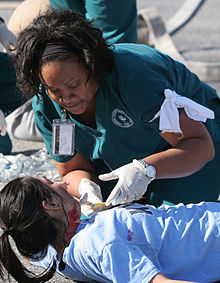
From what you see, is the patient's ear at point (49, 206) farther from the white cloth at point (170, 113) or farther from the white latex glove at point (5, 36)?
the white latex glove at point (5, 36)

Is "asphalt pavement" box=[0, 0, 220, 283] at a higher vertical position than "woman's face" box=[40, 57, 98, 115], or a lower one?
lower

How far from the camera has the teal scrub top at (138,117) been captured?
2238 mm

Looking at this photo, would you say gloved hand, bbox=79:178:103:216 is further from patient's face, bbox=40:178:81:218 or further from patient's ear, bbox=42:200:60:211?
patient's ear, bbox=42:200:60:211

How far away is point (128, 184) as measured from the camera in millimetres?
2104

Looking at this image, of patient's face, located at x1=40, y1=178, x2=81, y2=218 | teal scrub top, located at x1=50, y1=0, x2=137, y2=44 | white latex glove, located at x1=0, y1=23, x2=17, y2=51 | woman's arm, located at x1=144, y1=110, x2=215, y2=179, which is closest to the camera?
patient's face, located at x1=40, y1=178, x2=81, y2=218

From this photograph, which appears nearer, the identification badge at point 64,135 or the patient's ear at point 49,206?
the patient's ear at point 49,206

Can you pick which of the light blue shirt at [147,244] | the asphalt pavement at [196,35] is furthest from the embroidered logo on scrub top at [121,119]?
the asphalt pavement at [196,35]

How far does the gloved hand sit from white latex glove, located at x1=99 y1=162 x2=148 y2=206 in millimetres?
82

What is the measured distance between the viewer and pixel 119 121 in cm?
238

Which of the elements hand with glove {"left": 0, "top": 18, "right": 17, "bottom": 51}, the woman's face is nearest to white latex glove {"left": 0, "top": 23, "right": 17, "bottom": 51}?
hand with glove {"left": 0, "top": 18, "right": 17, "bottom": 51}

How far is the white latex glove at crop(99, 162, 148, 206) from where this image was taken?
2105mm

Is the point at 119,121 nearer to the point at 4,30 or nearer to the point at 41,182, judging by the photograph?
the point at 41,182

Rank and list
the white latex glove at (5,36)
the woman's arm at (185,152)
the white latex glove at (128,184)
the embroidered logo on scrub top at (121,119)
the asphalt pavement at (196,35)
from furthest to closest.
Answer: the asphalt pavement at (196,35) < the white latex glove at (5,36) < the embroidered logo on scrub top at (121,119) < the woman's arm at (185,152) < the white latex glove at (128,184)

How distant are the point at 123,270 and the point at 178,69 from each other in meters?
1.03
